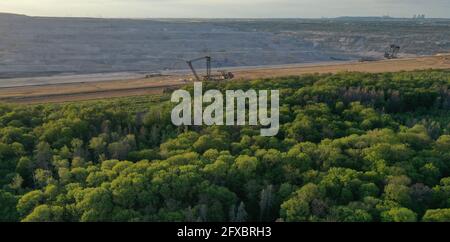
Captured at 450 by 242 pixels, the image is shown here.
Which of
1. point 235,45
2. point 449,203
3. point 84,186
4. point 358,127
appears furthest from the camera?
point 235,45

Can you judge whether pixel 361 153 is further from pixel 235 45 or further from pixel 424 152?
pixel 235 45

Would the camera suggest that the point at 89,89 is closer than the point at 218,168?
No

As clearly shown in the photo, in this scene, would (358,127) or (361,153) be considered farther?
(358,127)

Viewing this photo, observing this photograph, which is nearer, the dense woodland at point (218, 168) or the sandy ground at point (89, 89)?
the dense woodland at point (218, 168)

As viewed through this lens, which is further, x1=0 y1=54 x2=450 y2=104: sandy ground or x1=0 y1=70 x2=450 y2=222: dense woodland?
x1=0 y1=54 x2=450 y2=104: sandy ground
